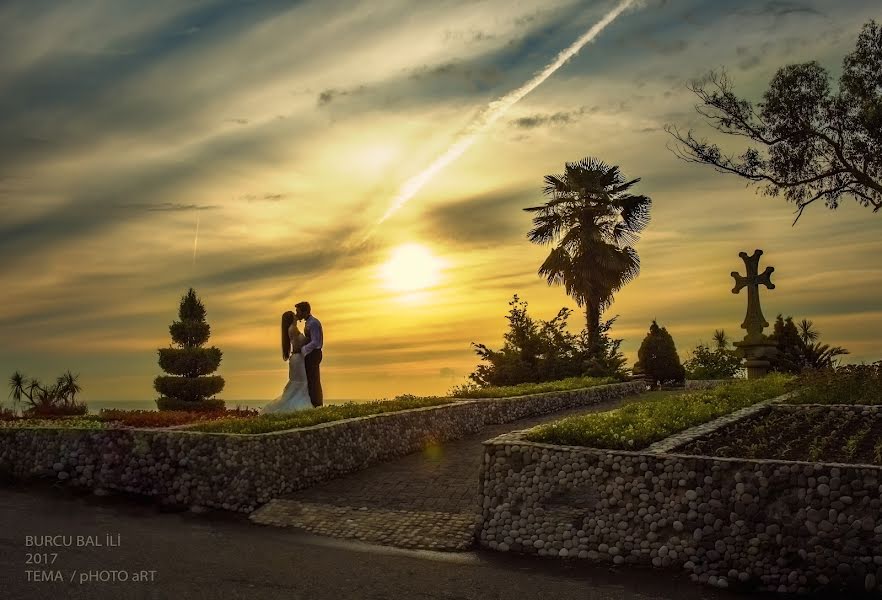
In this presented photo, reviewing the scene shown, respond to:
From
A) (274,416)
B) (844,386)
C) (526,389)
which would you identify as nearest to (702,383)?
(526,389)

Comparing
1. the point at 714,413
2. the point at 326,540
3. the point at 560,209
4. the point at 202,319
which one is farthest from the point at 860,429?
the point at 560,209

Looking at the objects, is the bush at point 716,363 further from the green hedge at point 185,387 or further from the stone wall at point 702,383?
the green hedge at point 185,387

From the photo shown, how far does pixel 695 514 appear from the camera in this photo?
9.09m

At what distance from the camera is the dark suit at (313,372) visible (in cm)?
1864

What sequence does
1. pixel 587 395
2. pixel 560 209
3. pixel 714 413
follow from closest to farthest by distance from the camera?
1. pixel 714 413
2. pixel 587 395
3. pixel 560 209

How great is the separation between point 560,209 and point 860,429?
26.4m

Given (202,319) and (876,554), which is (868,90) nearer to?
(876,554)

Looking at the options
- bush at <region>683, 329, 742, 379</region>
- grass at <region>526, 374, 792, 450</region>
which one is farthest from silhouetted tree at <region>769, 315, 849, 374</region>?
grass at <region>526, 374, 792, 450</region>

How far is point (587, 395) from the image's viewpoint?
82.9ft

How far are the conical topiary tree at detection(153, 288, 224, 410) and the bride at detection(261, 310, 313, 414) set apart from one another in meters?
10.4

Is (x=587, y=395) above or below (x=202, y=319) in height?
below

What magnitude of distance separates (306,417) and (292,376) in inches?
141

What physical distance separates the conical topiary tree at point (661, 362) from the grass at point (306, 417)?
20.3 metres

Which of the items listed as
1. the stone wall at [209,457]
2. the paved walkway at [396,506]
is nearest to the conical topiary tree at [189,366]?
the stone wall at [209,457]
